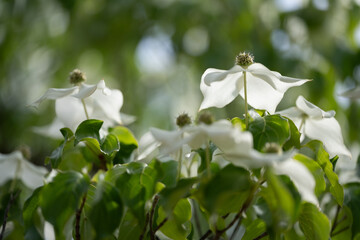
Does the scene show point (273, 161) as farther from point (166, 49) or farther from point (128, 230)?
point (166, 49)

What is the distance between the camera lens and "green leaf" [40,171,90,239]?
33 cm

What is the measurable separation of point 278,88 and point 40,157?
2285 mm

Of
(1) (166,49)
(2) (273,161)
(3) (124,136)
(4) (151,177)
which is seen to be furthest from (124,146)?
(1) (166,49)

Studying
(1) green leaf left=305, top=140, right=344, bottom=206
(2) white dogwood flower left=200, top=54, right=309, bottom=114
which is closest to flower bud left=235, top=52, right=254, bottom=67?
(2) white dogwood flower left=200, top=54, right=309, bottom=114

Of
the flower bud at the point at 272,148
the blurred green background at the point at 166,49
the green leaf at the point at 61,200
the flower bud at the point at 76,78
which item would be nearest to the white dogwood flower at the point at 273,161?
the flower bud at the point at 272,148

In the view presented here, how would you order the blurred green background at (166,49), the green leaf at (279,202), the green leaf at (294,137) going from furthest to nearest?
the blurred green background at (166,49), the green leaf at (294,137), the green leaf at (279,202)

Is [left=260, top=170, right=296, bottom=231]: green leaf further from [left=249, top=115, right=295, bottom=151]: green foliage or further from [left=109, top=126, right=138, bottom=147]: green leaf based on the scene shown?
[left=109, top=126, right=138, bottom=147]: green leaf

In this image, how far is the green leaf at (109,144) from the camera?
42 cm

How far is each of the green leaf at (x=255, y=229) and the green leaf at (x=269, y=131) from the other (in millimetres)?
88

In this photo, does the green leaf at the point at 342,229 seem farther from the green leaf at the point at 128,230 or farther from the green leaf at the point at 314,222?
the green leaf at the point at 128,230

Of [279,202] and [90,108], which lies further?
[90,108]

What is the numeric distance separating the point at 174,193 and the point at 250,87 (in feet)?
0.54

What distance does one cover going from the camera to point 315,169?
1.21ft

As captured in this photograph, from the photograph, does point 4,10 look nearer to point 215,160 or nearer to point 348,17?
point 348,17
